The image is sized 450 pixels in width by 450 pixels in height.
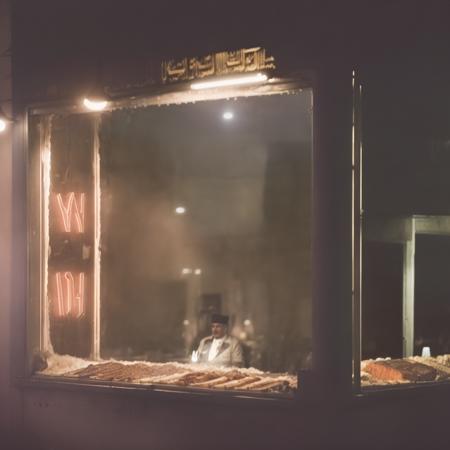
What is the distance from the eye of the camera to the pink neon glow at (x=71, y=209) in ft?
26.5

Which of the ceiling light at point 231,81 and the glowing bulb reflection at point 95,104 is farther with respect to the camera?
the glowing bulb reflection at point 95,104

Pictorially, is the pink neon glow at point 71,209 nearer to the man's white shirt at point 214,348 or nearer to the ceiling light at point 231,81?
the ceiling light at point 231,81

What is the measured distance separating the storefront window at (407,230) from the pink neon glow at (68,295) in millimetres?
3998

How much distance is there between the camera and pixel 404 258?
34.2 feet

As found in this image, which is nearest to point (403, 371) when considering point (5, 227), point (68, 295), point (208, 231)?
point (68, 295)

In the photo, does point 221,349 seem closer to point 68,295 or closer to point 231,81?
point 68,295

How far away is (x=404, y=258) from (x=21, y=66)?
7.07 metres

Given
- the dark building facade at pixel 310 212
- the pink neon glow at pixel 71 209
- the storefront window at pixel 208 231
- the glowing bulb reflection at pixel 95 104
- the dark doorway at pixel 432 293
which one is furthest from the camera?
the storefront window at pixel 208 231

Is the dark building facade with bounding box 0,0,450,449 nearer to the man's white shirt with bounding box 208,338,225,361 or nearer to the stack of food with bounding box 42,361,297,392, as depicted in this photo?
the stack of food with bounding box 42,361,297,392

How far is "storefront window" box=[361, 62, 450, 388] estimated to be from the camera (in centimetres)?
826

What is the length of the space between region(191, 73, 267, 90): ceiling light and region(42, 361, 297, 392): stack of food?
3600mm

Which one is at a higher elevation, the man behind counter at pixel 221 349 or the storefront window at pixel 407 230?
the storefront window at pixel 407 230

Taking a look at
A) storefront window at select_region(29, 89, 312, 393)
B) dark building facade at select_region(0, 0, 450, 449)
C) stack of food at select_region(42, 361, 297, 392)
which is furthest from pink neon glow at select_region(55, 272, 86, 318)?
storefront window at select_region(29, 89, 312, 393)

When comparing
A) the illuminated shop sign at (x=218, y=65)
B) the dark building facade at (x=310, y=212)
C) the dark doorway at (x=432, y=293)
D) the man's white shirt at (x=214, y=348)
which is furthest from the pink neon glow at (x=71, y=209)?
the dark doorway at (x=432, y=293)
